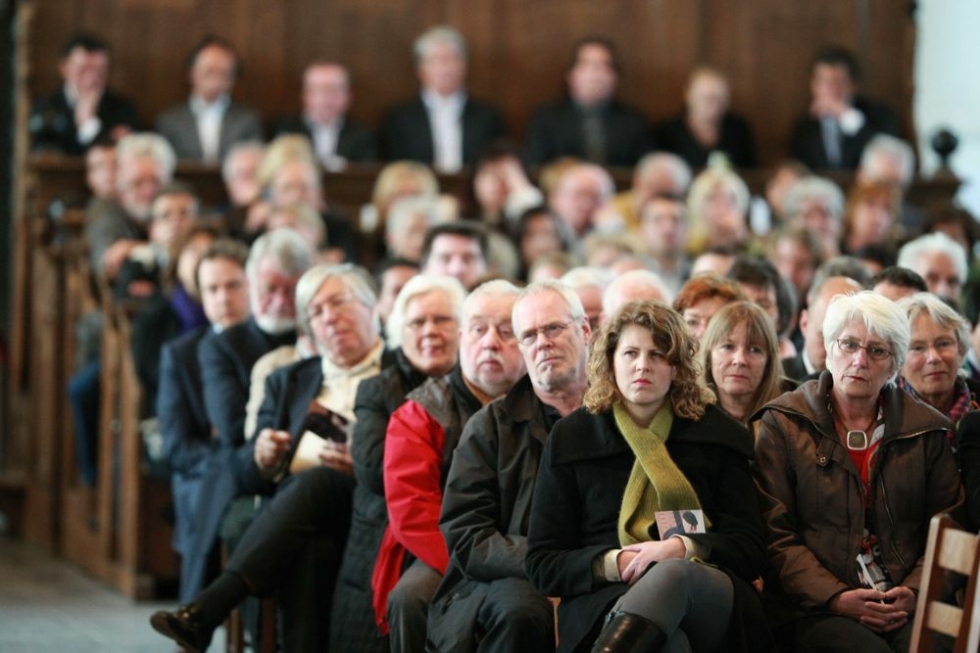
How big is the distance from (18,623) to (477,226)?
220cm

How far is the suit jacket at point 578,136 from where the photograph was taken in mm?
9828

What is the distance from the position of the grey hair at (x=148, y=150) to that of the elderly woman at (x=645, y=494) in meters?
4.30

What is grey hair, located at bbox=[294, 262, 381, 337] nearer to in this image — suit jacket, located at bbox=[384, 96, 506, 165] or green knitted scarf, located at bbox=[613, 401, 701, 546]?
green knitted scarf, located at bbox=[613, 401, 701, 546]

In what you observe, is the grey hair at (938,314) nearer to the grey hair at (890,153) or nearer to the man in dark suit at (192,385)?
the man in dark suit at (192,385)

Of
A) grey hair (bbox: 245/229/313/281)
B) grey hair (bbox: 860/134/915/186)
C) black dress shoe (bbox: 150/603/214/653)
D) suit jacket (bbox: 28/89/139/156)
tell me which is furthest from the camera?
grey hair (bbox: 860/134/915/186)

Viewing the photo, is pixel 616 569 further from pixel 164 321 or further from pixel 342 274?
pixel 164 321

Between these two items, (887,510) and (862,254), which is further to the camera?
(862,254)

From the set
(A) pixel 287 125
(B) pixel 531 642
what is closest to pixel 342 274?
(B) pixel 531 642

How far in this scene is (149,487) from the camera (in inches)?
264

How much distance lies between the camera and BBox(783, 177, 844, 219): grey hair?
7.77m

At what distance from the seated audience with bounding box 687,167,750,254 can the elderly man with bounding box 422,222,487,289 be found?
5.27ft

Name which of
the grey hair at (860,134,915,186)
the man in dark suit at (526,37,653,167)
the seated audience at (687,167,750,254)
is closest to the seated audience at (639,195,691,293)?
the seated audience at (687,167,750,254)

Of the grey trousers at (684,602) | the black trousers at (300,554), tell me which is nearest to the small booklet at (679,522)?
the grey trousers at (684,602)

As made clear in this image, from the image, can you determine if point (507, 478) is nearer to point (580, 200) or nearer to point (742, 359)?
point (742, 359)
